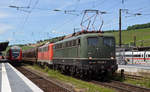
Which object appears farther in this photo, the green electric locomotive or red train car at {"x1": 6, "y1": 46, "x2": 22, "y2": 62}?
red train car at {"x1": 6, "y1": 46, "x2": 22, "y2": 62}

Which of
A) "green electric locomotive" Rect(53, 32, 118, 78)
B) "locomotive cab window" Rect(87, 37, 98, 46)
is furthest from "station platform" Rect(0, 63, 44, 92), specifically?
"locomotive cab window" Rect(87, 37, 98, 46)

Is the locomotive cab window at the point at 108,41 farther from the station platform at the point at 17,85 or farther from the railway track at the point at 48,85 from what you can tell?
the station platform at the point at 17,85

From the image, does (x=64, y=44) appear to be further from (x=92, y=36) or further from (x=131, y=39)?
(x=131, y=39)

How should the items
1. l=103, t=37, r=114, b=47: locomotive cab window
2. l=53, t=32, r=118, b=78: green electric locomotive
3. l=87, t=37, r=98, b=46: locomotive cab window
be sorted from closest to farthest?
l=53, t=32, r=118, b=78: green electric locomotive
l=87, t=37, r=98, b=46: locomotive cab window
l=103, t=37, r=114, b=47: locomotive cab window

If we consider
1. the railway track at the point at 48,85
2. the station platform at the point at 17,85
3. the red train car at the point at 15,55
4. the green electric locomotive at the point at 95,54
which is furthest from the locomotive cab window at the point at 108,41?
the red train car at the point at 15,55

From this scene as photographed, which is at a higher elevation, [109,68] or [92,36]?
[92,36]

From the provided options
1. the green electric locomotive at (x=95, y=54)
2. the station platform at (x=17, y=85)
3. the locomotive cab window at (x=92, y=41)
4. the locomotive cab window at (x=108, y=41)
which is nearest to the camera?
the station platform at (x=17, y=85)

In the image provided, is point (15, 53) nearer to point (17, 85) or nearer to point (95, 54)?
point (95, 54)

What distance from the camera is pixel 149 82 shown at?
1295 centimetres

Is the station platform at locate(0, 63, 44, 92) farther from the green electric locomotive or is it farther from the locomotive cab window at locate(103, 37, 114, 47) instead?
the locomotive cab window at locate(103, 37, 114, 47)

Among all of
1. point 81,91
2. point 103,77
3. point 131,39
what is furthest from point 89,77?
point 131,39

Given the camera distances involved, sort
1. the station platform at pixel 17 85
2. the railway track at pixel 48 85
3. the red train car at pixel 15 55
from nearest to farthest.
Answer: the station platform at pixel 17 85 → the railway track at pixel 48 85 → the red train car at pixel 15 55

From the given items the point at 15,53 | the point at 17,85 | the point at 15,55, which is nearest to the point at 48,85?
the point at 17,85

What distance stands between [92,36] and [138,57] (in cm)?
3029
